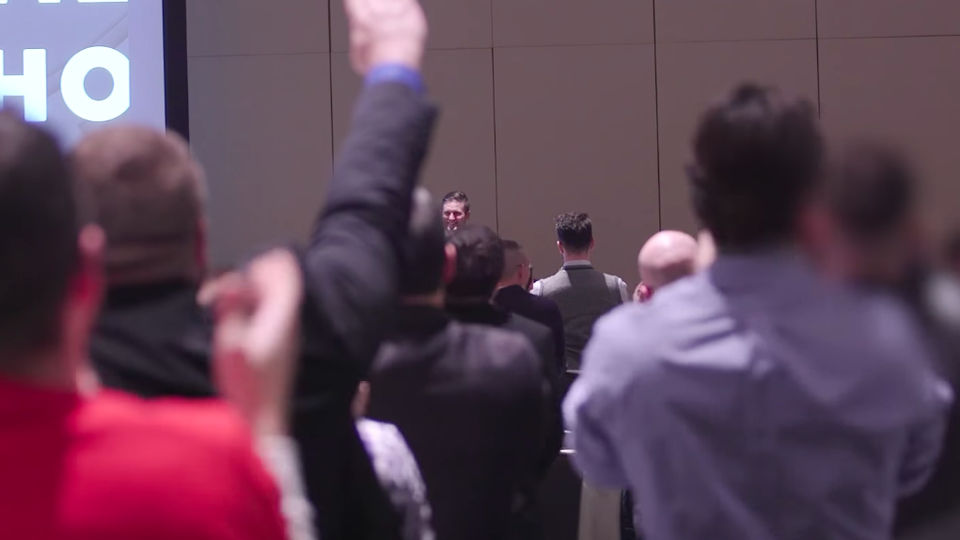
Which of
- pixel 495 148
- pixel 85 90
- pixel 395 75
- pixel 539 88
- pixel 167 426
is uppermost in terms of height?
pixel 539 88

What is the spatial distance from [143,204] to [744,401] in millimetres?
666

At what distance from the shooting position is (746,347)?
1.22m

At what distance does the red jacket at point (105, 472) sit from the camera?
2.42 ft

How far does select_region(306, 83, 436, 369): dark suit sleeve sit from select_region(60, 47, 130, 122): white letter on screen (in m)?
4.28

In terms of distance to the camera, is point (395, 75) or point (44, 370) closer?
point (44, 370)

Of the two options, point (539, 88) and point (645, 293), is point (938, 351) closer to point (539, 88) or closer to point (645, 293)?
point (645, 293)

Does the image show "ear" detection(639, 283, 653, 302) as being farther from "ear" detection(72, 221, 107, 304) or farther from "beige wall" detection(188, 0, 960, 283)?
"beige wall" detection(188, 0, 960, 283)

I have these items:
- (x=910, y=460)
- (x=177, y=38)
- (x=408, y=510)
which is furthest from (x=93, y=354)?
(x=177, y=38)

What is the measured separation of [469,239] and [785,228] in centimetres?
148

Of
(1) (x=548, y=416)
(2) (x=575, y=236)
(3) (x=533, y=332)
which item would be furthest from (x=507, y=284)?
(1) (x=548, y=416)

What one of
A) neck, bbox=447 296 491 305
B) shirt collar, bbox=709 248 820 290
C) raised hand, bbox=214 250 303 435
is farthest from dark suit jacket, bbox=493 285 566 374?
raised hand, bbox=214 250 303 435

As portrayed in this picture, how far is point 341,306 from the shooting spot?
43.4 inches

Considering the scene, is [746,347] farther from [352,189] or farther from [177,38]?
[177,38]

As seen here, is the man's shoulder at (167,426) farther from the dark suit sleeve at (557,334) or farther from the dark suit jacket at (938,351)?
the dark suit sleeve at (557,334)
